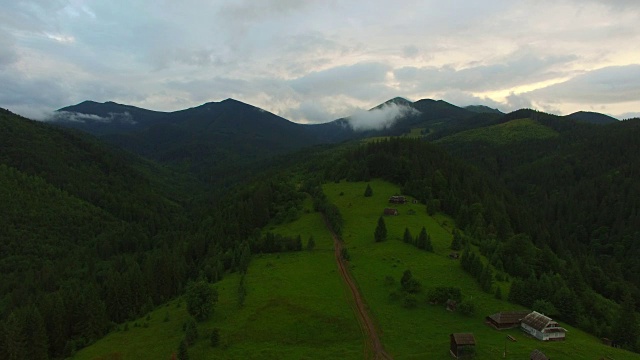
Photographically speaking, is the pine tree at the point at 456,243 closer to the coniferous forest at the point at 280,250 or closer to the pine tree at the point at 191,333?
the coniferous forest at the point at 280,250

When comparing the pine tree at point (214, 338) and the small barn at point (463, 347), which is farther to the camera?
the pine tree at point (214, 338)

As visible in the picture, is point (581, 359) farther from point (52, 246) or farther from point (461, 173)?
point (52, 246)

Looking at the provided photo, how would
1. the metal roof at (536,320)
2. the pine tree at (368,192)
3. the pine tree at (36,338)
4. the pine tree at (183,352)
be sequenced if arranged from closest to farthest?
1. the pine tree at (183,352)
2. the metal roof at (536,320)
3. the pine tree at (36,338)
4. the pine tree at (368,192)

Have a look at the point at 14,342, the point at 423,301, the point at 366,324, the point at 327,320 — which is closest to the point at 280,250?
the point at 327,320

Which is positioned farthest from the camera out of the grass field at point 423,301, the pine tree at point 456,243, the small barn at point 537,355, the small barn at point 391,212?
the small barn at point 391,212

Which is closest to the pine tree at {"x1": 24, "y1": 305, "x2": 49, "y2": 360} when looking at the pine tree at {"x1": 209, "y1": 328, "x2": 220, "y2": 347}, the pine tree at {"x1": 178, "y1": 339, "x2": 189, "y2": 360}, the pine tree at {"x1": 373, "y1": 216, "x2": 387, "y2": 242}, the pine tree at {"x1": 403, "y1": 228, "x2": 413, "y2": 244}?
the pine tree at {"x1": 178, "y1": 339, "x2": 189, "y2": 360}

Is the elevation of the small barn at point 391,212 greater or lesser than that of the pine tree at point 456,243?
greater

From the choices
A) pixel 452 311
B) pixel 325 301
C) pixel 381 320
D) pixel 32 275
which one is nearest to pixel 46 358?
pixel 325 301

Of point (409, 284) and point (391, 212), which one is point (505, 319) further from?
point (391, 212)

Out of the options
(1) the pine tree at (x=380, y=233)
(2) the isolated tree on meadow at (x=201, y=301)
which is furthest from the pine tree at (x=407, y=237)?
(2) the isolated tree on meadow at (x=201, y=301)
